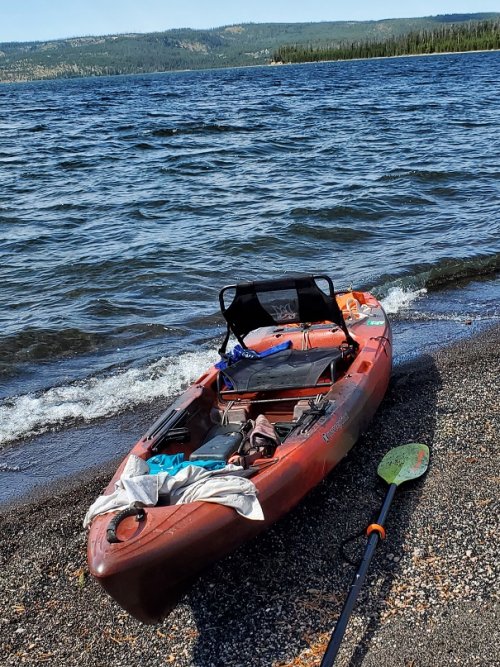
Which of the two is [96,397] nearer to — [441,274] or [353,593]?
[353,593]

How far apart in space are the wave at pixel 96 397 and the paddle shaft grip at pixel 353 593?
407 cm

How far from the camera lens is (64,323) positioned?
1177 cm

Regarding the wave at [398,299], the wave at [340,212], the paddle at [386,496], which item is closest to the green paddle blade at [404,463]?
the paddle at [386,496]

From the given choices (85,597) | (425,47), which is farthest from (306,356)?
(425,47)

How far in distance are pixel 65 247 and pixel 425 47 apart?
116470mm

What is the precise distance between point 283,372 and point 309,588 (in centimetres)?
266

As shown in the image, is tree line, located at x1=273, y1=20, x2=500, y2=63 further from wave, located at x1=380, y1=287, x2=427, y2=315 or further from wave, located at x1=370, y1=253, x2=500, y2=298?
wave, located at x1=380, y1=287, x2=427, y2=315

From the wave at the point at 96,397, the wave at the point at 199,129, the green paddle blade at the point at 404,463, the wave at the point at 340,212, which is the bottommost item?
the wave at the point at 96,397

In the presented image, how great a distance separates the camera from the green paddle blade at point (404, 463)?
6.00 metres

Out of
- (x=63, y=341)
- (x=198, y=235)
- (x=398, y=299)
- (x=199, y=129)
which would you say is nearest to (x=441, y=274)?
(x=398, y=299)

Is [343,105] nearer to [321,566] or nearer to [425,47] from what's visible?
[321,566]

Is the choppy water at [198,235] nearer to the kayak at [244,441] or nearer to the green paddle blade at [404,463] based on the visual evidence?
the kayak at [244,441]

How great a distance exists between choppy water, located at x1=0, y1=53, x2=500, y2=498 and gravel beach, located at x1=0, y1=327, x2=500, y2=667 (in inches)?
92.3

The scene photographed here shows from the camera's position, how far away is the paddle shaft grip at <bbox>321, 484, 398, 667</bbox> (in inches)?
162
